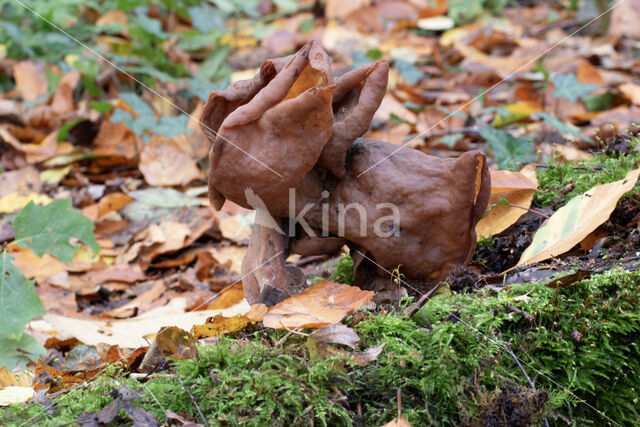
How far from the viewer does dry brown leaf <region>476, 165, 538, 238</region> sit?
97.3 inches

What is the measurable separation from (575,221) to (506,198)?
44 centimetres

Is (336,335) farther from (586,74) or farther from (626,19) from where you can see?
(626,19)

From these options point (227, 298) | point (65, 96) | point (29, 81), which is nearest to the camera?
point (227, 298)

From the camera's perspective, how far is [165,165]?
488 cm

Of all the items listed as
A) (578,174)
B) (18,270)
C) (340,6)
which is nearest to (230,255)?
(18,270)

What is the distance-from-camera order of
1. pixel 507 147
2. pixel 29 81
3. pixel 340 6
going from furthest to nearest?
pixel 340 6, pixel 29 81, pixel 507 147

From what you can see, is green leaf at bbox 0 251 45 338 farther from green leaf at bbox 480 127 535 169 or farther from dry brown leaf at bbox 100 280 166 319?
green leaf at bbox 480 127 535 169

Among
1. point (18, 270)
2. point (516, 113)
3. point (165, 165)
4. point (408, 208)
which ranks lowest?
point (516, 113)

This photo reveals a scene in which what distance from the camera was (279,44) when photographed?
753cm

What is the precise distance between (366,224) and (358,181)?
0.18 metres

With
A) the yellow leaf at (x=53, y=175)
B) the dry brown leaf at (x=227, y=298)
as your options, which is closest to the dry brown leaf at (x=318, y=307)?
the dry brown leaf at (x=227, y=298)

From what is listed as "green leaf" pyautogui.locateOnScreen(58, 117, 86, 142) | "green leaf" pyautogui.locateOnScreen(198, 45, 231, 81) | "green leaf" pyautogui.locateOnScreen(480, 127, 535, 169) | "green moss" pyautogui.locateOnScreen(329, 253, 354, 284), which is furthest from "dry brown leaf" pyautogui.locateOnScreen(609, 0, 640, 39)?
"green leaf" pyautogui.locateOnScreen(58, 117, 86, 142)

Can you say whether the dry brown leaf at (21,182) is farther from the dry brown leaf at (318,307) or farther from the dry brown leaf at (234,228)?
the dry brown leaf at (318,307)

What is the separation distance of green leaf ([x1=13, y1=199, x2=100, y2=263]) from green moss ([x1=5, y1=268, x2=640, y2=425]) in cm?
149
